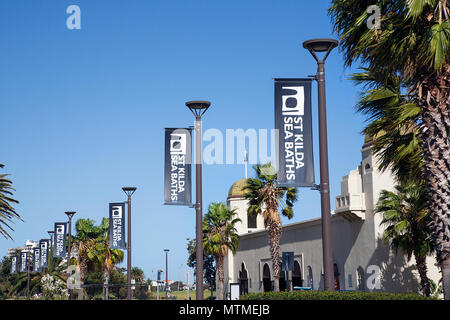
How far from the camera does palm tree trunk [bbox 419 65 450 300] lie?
1495cm

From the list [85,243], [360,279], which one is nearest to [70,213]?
[85,243]

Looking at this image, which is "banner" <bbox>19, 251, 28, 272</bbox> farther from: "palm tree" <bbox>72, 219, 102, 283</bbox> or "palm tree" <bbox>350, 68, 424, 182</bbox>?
"palm tree" <bbox>350, 68, 424, 182</bbox>

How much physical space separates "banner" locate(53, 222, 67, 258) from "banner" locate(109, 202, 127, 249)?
1244cm

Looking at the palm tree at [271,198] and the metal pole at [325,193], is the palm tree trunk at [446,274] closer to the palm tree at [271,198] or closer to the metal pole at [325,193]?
the metal pole at [325,193]

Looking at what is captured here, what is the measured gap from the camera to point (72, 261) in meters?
64.6

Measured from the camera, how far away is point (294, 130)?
15188 mm

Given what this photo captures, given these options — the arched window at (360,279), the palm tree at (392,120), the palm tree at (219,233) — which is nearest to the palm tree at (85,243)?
the palm tree at (219,233)

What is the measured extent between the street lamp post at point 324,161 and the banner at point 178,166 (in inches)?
363

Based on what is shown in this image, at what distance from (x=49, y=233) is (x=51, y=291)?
12.4 meters

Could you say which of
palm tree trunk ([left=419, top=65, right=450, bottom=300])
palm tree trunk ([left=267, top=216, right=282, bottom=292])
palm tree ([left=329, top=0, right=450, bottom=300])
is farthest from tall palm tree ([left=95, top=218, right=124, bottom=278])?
palm tree trunk ([left=419, top=65, right=450, bottom=300])

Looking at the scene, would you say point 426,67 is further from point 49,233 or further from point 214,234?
point 49,233

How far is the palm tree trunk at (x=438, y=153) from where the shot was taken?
1495 cm

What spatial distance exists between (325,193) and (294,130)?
1914mm

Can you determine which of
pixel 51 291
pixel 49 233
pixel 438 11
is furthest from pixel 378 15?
pixel 49 233
